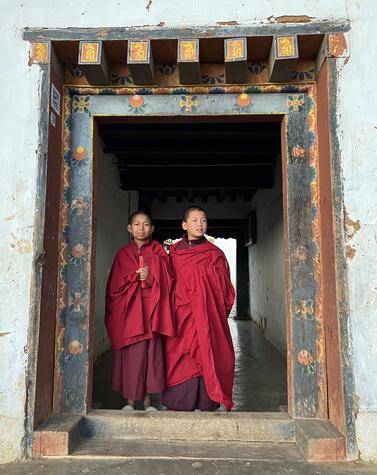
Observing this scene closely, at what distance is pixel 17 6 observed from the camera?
251 cm

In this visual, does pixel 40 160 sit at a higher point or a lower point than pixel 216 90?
lower

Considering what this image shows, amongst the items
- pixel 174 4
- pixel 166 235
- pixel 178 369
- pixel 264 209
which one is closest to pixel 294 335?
pixel 178 369

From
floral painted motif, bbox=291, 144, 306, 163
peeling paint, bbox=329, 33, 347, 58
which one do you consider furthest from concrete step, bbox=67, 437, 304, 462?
peeling paint, bbox=329, 33, 347, 58

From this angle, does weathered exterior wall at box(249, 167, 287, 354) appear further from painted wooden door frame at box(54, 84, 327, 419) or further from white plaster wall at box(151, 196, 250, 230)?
painted wooden door frame at box(54, 84, 327, 419)

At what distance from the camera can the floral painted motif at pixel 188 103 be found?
8.69 ft

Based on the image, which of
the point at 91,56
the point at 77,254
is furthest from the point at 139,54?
the point at 77,254

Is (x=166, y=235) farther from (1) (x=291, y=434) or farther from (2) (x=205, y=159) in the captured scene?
(1) (x=291, y=434)

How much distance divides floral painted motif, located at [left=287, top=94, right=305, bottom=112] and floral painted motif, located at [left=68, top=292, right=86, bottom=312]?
1.75 m

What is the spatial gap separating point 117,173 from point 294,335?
14.3 ft

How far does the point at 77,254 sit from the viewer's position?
8.48 ft

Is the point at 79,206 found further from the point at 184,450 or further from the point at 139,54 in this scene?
the point at 184,450

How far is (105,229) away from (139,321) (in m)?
2.79

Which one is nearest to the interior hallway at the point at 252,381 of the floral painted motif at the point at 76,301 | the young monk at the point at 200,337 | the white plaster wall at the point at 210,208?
the young monk at the point at 200,337

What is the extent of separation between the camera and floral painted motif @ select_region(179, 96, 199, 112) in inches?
104
